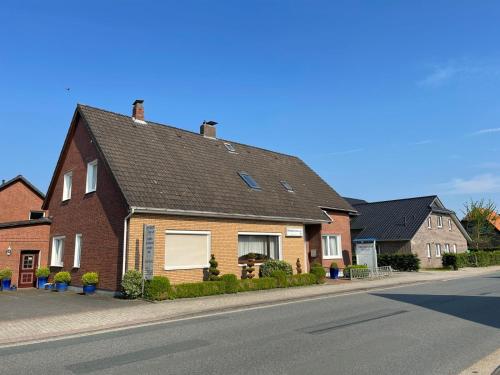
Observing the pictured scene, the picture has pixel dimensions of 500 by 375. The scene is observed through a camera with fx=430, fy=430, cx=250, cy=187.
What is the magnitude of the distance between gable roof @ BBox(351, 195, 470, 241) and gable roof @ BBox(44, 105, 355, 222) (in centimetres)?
1201

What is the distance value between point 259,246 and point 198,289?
578 cm

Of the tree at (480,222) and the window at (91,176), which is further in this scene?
the tree at (480,222)

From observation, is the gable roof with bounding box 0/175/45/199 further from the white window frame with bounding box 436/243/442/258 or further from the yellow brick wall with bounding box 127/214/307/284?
the white window frame with bounding box 436/243/442/258

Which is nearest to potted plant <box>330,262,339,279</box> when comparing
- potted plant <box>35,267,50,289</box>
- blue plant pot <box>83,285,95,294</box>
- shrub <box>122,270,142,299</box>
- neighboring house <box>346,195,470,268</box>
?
shrub <box>122,270,142,299</box>

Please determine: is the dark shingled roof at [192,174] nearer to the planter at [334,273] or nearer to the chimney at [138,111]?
the chimney at [138,111]

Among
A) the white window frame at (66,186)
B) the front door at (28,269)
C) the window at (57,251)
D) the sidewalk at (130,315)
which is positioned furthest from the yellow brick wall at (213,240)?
the front door at (28,269)

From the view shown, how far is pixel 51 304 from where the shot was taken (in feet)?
46.8

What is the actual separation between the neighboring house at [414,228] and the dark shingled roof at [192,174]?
11.8 meters

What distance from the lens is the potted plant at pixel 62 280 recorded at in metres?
18.7

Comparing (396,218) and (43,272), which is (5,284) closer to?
(43,272)

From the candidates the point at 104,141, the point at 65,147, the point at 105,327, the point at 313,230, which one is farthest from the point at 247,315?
the point at 65,147

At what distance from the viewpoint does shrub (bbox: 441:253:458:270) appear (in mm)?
34219

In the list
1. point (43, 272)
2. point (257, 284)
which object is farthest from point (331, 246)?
point (43, 272)

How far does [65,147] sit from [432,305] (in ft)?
61.3
